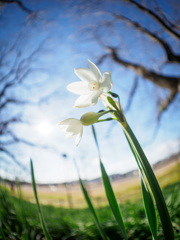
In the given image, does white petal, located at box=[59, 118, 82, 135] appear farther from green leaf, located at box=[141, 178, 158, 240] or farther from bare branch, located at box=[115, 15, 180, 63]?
bare branch, located at box=[115, 15, 180, 63]

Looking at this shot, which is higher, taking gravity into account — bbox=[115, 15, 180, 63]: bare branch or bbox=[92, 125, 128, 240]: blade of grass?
bbox=[115, 15, 180, 63]: bare branch

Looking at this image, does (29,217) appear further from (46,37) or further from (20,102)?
(20,102)

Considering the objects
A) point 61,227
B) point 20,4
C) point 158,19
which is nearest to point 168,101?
point 158,19

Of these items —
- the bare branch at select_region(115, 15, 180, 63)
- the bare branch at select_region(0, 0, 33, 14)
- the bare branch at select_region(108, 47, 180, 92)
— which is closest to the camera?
the bare branch at select_region(0, 0, 33, 14)

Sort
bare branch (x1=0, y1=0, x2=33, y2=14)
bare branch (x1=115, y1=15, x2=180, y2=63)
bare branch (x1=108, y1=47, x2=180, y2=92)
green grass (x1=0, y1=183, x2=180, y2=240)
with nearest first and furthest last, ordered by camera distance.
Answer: green grass (x1=0, y1=183, x2=180, y2=240)
bare branch (x1=0, y1=0, x2=33, y2=14)
bare branch (x1=115, y1=15, x2=180, y2=63)
bare branch (x1=108, y1=47, x2=180, y2=92)

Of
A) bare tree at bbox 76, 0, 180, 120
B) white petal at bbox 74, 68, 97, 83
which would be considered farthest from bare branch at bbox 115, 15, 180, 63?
white petal at bbox 74, 68, 97, 83
